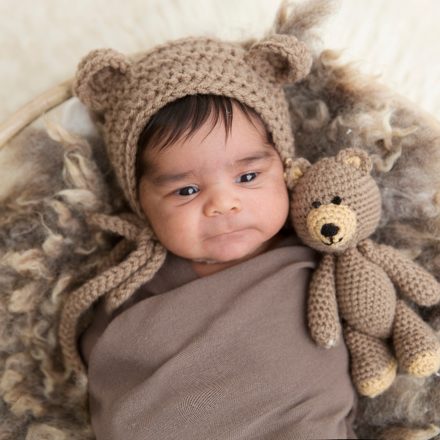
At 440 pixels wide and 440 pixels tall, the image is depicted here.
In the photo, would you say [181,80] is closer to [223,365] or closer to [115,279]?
[115,279]

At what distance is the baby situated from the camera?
113 centimetres

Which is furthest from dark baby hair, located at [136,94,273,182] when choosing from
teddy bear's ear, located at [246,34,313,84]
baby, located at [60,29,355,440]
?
teddy bear's ear, located at [246,34,313,84]

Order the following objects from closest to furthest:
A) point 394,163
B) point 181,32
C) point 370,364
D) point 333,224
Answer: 1. point 333,224
2. point 370,364
3. point 394,163
4. point 181,32

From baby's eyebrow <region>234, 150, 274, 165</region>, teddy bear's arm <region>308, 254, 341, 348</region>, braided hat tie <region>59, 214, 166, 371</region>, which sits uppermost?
baby's eyebrow <region>234, 150, 274, 165</region>

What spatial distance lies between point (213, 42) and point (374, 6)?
1.80 feet

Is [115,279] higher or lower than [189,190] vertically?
lower

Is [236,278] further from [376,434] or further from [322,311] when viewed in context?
[376,434]

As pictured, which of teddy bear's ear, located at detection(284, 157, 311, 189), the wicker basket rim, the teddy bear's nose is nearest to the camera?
the teddy bear's nose

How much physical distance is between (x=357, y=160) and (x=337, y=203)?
4.3 inches

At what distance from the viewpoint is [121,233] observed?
51.3 inches

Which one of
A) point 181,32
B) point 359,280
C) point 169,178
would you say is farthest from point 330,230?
point 181,32

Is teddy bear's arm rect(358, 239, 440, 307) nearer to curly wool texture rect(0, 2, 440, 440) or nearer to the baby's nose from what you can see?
curly wool texture rect(0, 2, 440, 440)

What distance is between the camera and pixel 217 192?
1.14 meters

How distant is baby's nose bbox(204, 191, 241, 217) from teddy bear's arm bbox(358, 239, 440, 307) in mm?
285
